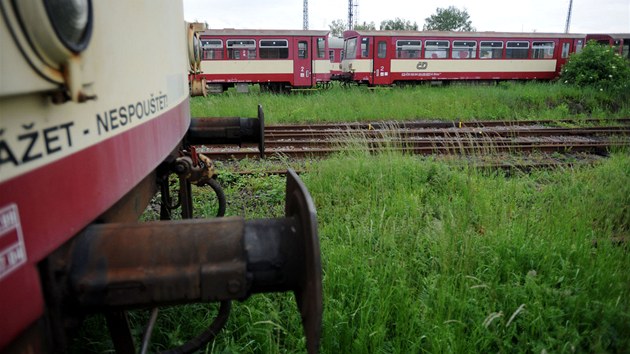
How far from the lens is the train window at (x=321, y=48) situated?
18547mm

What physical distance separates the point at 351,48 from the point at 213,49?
266 inches

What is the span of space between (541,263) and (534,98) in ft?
44.8

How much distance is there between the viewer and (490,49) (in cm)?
1970

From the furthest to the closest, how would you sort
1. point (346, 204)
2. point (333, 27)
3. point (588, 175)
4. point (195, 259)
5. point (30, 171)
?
point (333, 27) → point (588, 175) → point (346, 204) → point (195, 259) → point (30, 171)

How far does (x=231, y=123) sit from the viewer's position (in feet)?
9.84

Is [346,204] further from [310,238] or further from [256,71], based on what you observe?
[256,71]

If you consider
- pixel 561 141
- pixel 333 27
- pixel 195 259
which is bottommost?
pixel 561 141

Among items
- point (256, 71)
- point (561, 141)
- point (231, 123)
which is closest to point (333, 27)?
point (256, 71)

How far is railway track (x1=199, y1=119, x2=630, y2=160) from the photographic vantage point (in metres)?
7.44

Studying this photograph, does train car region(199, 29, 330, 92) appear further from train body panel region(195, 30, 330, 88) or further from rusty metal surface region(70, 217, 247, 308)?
rusty metal surface region(70, 217, 247, 308)

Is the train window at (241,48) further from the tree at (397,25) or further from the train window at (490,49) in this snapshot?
the tree at (397,25)

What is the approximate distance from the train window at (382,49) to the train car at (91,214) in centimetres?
1886

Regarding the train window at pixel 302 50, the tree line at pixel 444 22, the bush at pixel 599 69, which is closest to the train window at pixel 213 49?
the train window at pixel 302 50

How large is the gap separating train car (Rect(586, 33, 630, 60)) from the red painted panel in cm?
2647
